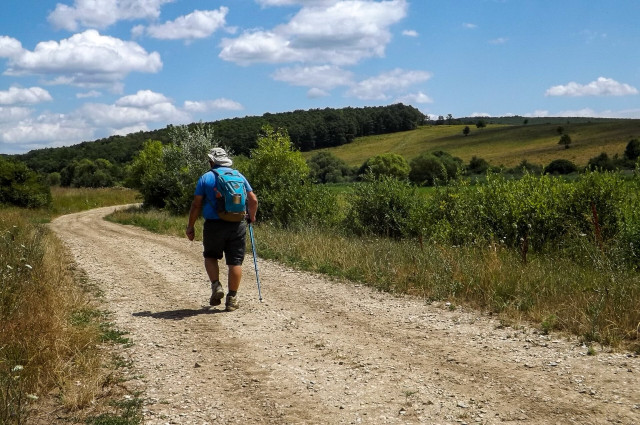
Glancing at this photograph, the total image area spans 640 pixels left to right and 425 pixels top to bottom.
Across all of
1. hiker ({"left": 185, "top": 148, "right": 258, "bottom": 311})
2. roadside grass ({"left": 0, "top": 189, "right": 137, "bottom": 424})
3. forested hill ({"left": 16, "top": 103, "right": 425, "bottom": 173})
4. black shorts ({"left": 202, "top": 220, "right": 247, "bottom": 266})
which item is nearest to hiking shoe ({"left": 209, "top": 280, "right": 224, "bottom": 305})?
hiker ({"left": 185, "top": 148, "right": 258, "bottom": 311})

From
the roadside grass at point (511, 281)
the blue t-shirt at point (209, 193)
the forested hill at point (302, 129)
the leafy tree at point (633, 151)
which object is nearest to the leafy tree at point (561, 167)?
→ the leafy tree at point (633, 151)

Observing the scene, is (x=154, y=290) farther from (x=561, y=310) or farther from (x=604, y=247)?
(x=604, y=247)

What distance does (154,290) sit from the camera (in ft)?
33.3

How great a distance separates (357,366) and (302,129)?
108505 millimetres

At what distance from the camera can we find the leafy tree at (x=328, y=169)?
74900 mm

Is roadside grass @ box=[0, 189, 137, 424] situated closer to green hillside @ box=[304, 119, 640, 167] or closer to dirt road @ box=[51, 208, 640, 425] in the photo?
dirt road @ box=[51, 208, 640, 425]

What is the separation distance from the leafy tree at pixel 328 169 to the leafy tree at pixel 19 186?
3930cm

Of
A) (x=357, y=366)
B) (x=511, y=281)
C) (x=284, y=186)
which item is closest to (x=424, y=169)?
(x=284, y=186)

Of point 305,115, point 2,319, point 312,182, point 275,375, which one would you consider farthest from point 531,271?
point 305,115

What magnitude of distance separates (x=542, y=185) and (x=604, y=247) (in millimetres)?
3633

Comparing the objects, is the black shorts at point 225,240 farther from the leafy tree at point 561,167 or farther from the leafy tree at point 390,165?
the leafy tree at point 390,165

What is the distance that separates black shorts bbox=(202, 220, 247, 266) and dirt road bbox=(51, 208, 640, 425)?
777mm

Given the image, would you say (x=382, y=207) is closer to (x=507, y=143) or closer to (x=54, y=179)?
(x=54, y=179)

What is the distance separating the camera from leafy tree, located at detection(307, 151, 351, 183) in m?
74.9
